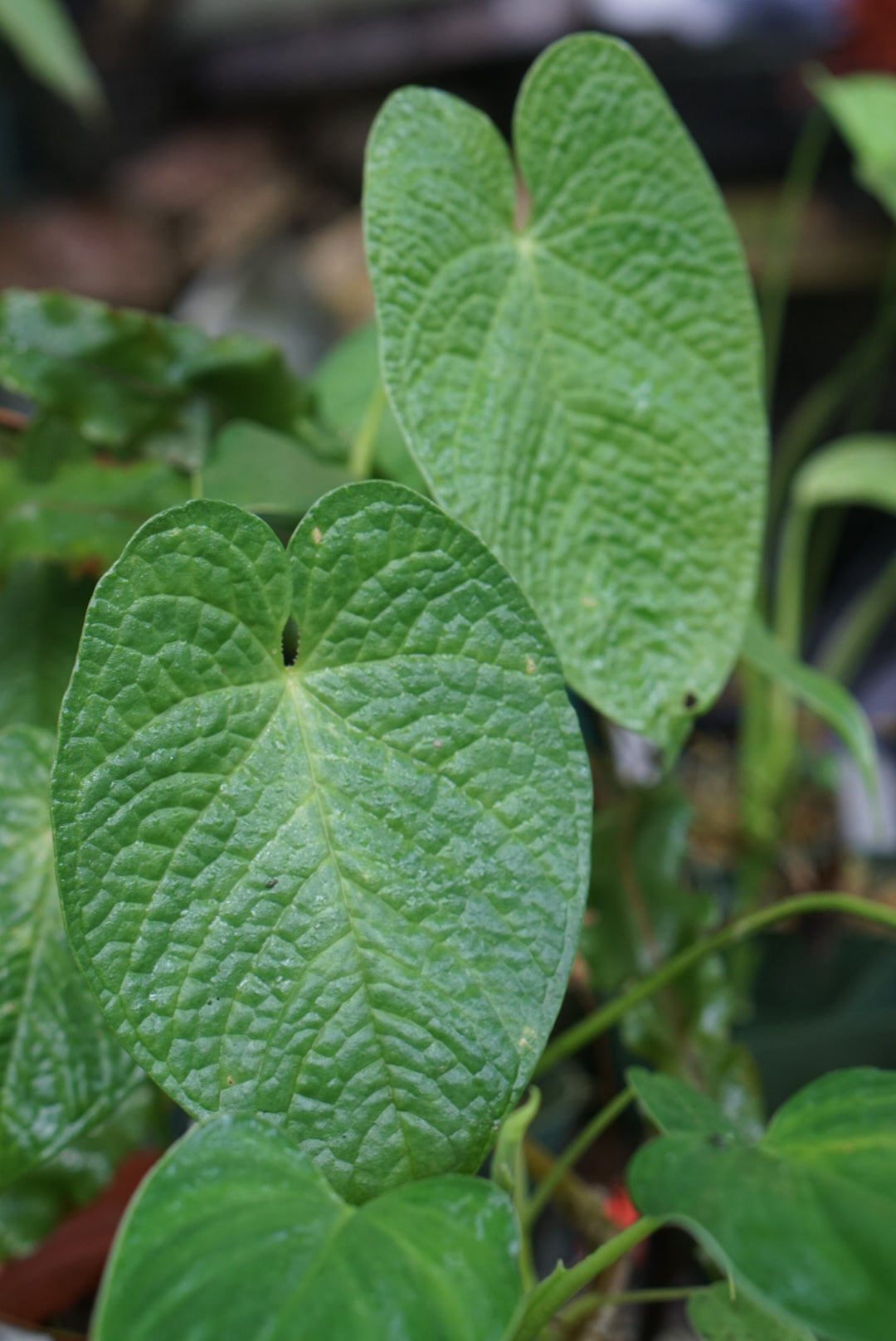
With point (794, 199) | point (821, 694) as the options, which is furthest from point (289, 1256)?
point (794, 199)

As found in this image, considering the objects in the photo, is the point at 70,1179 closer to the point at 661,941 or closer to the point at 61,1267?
the point at 61,1267

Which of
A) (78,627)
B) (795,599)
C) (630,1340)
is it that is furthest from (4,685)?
(795,599)

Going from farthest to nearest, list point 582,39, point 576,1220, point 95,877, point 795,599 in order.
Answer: point 795,599
point 576,1220
point 582,39
point 95,877

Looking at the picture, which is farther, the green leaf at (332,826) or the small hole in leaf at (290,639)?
the small hole in leaf at (290,639)

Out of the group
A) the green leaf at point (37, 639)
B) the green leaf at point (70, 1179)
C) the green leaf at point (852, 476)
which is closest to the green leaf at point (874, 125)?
the green leaf at point (852, 476)

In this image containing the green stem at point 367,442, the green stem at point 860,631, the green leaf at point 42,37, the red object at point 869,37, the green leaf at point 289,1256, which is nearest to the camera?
the green leaf at point 289,1256

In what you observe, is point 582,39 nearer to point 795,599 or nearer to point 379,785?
point 379,785

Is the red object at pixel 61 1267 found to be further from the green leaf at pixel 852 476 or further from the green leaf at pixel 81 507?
the green leaf at pixel 852 476
